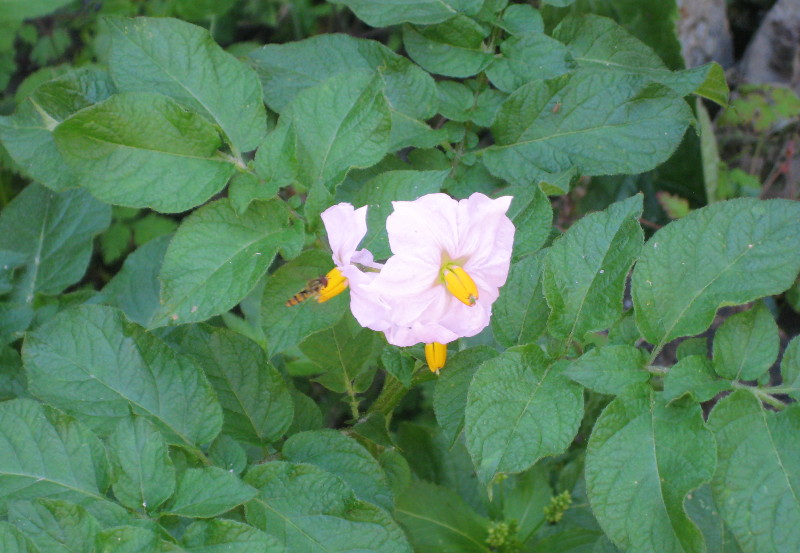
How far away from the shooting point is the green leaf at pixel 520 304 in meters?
1.47

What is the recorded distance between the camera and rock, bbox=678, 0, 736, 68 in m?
3.11

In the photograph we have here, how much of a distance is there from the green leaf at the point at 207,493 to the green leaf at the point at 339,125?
0.58 meters

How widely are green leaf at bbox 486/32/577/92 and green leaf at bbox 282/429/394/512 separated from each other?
35.7 inches

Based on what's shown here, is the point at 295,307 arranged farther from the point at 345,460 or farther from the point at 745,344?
the point at 745,344

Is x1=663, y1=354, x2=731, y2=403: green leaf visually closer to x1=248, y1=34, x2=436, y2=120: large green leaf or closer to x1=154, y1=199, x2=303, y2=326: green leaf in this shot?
x1=154, y1=199, x2=303, y2=326: green leaf

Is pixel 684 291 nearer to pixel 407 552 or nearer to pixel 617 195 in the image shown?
pixel 407 552

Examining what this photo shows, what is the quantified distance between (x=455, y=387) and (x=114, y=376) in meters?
0.69

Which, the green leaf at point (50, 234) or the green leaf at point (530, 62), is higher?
the green leaf at point (530, 62)

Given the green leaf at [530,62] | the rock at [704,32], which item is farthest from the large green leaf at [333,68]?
the rock at [704,32]

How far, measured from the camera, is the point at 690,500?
5.58 feet

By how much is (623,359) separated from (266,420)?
781 mm

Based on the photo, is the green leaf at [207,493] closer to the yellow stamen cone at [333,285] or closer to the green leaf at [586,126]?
the yellow stamen cone at [333,285]

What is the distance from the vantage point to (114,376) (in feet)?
5.08

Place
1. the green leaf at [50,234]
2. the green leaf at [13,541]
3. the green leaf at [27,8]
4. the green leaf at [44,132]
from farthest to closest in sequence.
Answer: the green leaf at [27,8]
the green leaf at [50,234]
the green leaf at [44,132]
the green leaf at [13,541]
